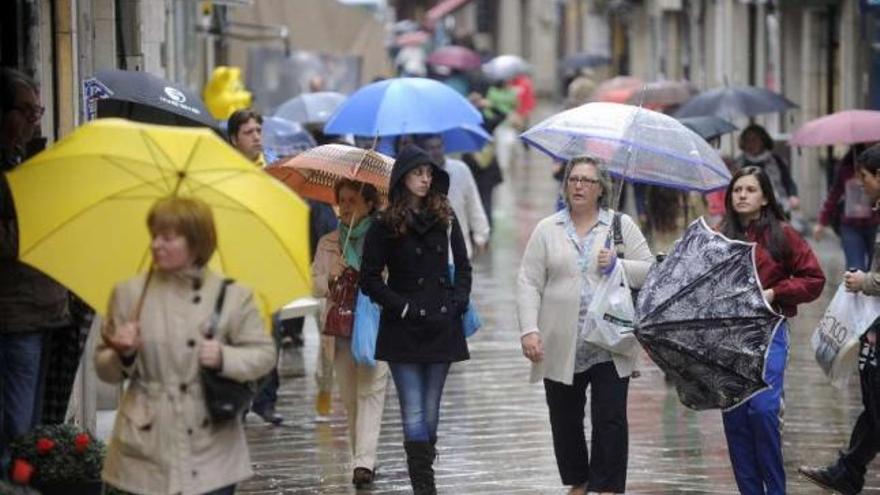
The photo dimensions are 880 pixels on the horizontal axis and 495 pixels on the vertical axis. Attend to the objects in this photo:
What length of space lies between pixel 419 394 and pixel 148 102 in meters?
2.03

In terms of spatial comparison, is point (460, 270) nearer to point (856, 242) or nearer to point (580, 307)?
point (580, 307)

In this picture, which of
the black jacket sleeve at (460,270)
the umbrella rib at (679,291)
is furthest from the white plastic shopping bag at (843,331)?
the black jacket sleeve at (460,270)

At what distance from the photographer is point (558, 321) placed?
10.4 meters

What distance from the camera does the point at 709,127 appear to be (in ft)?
54.9

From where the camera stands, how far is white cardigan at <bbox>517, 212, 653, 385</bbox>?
10.4 metres

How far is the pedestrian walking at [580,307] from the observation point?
34.0 ft

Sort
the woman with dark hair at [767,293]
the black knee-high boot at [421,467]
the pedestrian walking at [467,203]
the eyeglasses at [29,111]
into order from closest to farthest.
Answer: the eyeglasses at [29,111] < the woman with dark hair at [767,293] < the black knee-high boot at [421,467] < the pedestrian walking at [467,203]

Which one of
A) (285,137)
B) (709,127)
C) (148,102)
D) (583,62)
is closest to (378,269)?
(148,102)

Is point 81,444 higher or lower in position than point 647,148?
lower

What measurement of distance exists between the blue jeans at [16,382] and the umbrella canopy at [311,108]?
400 inches

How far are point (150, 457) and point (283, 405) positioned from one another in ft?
21.6

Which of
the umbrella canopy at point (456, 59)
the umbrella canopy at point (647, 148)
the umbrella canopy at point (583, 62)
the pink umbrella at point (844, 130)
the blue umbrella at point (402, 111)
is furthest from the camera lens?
the umbrella canopy at point (583, 62)

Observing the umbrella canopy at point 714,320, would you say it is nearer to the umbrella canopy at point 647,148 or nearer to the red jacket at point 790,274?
the red jacket at point 790,274

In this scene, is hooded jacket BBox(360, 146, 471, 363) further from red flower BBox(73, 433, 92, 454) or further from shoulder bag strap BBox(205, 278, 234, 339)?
shoulder bag strap BBox(205, 278, 234, 339)
